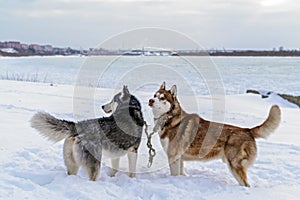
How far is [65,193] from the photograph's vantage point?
14.3 ft

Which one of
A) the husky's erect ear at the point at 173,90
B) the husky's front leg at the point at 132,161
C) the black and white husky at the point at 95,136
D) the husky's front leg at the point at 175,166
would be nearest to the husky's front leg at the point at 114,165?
the black and white husky at the point at 95,136

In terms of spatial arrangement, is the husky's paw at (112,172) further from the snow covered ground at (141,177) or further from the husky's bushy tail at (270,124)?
the husky's bushy tail at (270,124)

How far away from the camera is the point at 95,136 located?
5086 millimetres

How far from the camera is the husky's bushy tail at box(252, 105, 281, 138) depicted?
4977 mm

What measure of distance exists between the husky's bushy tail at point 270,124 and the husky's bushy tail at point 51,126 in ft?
9.01

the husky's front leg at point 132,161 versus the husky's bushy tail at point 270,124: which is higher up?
the husky's bushy tail at point 270,124

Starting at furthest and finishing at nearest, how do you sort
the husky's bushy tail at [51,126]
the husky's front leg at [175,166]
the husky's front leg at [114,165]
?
1. the husky's front leg at [114,165]
2. the husky's front leg at [175,166]
3. the husky's bushy tail at [51,126]

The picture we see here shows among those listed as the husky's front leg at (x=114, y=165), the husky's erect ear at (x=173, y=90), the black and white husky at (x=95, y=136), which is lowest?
the husky's front leg at (x=114, y=165)

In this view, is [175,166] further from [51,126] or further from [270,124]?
[51,126]

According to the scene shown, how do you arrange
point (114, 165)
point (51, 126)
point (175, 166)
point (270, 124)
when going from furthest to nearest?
point (114, 165), point (175, 166), point (270, 124), point (51, 126)

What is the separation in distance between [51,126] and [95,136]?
65cm

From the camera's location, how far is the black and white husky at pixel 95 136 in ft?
16.1

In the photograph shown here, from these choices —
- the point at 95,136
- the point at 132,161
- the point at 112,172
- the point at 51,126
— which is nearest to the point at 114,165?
the point at 112,172

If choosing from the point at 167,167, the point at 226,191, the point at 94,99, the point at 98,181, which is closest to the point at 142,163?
the point at 167,167
